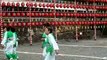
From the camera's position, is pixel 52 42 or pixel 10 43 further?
pixel 10 43

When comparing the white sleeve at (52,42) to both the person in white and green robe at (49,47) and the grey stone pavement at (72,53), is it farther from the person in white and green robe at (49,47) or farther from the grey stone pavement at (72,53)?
the grey stone pavement at (72,53)

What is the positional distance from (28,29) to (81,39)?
788cm

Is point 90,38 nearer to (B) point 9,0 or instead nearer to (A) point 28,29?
(A) point 28,29

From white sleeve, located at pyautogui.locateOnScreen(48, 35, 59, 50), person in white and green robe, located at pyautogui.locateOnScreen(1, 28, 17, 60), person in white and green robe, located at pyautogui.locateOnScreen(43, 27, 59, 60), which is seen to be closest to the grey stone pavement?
person in white and green robe, located at pyautogui.locateOnScreen(1, 28, 17, 60)

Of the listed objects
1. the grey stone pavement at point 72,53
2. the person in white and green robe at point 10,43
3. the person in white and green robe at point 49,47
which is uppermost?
the person in white and green robe at point 49,47

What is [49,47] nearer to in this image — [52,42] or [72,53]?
[52,42]

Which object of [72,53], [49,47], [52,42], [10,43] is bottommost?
[72,53]

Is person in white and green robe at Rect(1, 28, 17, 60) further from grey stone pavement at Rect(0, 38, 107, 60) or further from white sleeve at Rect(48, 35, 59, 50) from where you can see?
white sleeve at Rect(48, 35, 59, 50)

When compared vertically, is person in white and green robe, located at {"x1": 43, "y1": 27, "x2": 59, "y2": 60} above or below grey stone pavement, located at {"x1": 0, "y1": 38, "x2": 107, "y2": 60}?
above

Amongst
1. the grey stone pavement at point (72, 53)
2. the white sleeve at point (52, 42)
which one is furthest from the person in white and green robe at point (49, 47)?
the grey stone pavement at point (72, 53)

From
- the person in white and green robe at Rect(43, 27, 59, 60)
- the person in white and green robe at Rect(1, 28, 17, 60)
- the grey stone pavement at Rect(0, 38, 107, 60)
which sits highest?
the person in white and green robe at Rect(43, 27, 59, 60)

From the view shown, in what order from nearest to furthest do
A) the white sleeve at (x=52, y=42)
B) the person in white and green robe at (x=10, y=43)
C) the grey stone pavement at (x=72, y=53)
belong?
the white sleeve at (x=52, y=42) < the person in white and green robe at (x=10, y=43) < the grey stone pavement at (x=72, y=53)

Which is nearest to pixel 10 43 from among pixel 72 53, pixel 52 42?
pixel 52 42

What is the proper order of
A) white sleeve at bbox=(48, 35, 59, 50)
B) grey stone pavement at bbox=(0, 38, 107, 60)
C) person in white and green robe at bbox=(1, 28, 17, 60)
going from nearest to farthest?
white sleeve at bbox=(48, 35, 59, 50) → person in white and green robe at bbox=(1, 28, 17, 60) → grey stone pavement at bbox=(0, 38, 107, 60)
